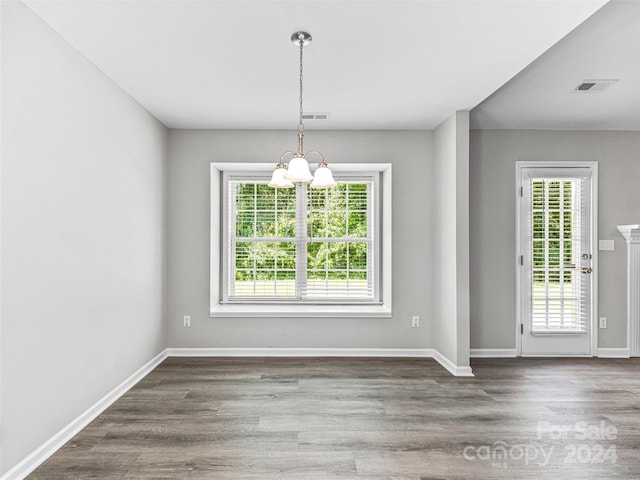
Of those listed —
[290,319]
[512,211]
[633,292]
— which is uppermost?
[512,211]

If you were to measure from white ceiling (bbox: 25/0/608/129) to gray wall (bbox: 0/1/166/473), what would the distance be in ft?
0.84

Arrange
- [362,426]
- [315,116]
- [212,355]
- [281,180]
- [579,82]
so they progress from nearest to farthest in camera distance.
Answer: [281,180] → [362,426] → [579,82] → [315,116] → [212,355]

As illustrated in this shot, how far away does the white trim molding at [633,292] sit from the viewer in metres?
4.84

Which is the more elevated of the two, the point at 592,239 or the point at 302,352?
the point at 592,239

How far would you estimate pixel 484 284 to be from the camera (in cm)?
481

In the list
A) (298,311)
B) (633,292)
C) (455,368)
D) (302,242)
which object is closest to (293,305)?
(298,311)

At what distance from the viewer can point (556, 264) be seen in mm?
4828

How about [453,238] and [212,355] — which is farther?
[212,355]

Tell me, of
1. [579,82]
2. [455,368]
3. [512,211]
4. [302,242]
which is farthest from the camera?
[302,242]

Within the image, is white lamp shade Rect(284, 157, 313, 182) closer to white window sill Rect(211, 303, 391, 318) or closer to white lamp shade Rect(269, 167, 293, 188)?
white lamp shade Rect(269, 167, 293, 188)

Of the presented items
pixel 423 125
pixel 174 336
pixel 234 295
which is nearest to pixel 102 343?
pixel 174 336

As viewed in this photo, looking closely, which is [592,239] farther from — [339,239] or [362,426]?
[362,426]

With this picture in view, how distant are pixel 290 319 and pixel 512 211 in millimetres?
2840

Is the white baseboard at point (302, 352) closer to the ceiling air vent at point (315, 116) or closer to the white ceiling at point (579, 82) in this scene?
the ceiling air vent at point (315, 116)
